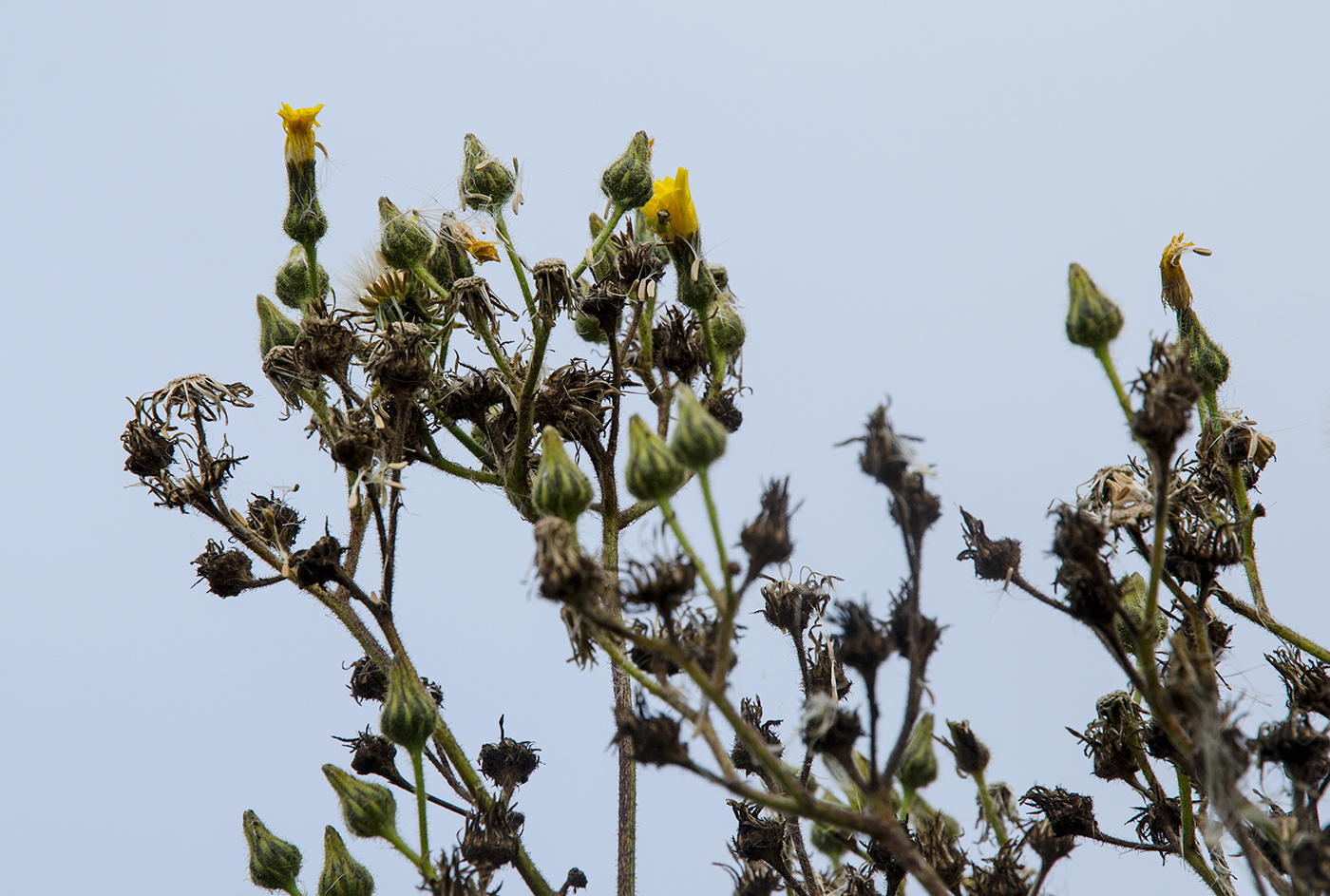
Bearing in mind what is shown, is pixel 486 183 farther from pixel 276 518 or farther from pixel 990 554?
pixel 990 554

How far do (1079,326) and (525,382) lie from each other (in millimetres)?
1127

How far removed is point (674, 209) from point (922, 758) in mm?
1414

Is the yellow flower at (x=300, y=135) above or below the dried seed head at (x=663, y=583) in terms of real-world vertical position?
above

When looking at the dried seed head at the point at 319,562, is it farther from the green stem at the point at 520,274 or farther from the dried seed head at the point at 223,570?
the green stem at the point at 520,274

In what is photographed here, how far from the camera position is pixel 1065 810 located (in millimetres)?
2471

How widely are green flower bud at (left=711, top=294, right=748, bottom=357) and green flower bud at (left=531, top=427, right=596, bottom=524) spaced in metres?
1.05

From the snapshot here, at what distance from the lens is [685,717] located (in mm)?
1699

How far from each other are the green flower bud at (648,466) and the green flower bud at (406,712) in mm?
725

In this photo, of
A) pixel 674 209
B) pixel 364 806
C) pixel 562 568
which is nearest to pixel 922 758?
pixel 562 568

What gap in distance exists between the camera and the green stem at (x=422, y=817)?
7.11 feet

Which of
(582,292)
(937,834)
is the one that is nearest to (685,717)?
(937,834)

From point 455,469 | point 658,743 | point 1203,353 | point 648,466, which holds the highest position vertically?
point 1203,353

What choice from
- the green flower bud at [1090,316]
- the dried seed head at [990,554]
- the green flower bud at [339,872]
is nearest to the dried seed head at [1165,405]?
the green flower bud at [1090,316]

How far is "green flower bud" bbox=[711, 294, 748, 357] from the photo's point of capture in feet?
9.55
